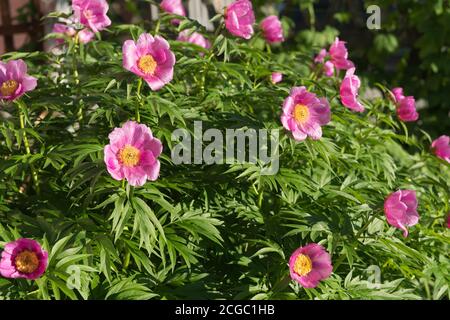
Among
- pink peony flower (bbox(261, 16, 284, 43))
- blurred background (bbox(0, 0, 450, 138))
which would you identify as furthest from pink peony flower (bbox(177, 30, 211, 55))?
blurred background (bbox(0, 0, 450, 138))

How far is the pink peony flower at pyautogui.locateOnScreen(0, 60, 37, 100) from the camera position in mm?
2229

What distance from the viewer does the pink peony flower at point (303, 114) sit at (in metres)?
2.19

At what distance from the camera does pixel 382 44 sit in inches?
206

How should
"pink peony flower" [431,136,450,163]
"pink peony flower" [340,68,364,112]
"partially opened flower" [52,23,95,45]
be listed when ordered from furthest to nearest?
"pink peony flower" [431,136,450,163]
"partially opened flower" [52,23,95,45]
"pink peony flower" [340,68,364,112]

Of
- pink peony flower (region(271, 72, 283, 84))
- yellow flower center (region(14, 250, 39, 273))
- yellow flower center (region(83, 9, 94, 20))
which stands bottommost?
yellow flower center (region(14, 250, 39, 273))

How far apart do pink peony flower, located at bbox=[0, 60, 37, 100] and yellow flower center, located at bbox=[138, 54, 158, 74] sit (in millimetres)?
324

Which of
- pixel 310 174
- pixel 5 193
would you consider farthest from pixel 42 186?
pixel 310 174

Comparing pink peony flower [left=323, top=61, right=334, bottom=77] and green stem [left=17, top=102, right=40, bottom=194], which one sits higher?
pink peony flower [left=323, top=61, right=334, bottom=77]

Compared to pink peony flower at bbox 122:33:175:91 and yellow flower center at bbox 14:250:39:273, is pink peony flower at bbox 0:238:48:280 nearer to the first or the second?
yellow flower center at bbox 14:250:39:273

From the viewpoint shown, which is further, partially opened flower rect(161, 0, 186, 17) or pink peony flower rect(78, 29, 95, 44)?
partially opened flower rect(161, 0, 186, 17)

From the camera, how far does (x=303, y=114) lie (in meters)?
2.19

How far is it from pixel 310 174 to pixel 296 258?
20.9 inches
